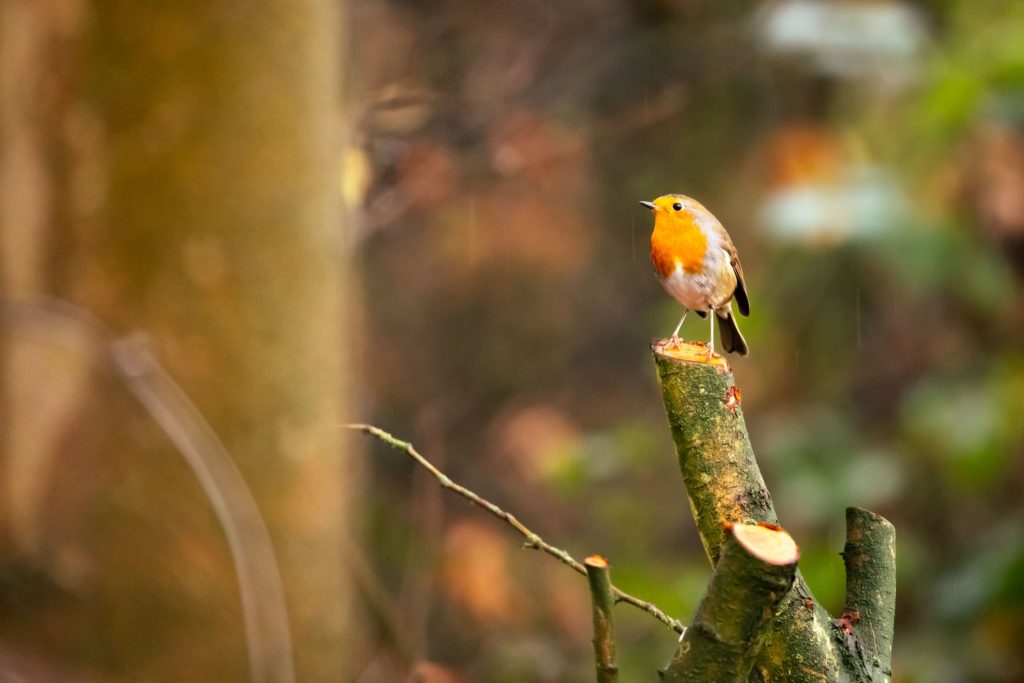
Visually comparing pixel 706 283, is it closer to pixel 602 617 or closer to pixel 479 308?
pixel 602 617

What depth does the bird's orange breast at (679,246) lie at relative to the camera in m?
0.70

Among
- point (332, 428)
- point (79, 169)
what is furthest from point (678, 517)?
point (79, 169)

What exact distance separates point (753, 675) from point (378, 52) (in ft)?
8.93

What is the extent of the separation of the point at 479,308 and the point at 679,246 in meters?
3.77

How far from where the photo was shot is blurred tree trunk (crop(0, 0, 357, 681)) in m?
1.17

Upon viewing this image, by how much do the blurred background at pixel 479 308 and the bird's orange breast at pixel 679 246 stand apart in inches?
11.1

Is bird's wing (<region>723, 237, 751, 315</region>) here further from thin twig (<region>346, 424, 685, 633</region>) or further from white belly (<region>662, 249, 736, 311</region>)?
thin twig (<region>346, 424, 685, 633</region>)

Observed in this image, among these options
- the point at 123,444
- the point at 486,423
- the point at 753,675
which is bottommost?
the point at 486,423

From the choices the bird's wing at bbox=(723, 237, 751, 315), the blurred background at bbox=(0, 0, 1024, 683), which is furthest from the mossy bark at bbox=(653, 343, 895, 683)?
the blurred background at bbox=(0, 0, 1024, 683)

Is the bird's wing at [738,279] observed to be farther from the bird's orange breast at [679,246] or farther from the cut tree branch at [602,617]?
the cut tree branch at [602,617]

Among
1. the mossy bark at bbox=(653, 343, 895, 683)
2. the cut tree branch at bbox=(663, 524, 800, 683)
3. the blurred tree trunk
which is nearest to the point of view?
the cut tree branch at bbox=(663, 524, 800, 683)

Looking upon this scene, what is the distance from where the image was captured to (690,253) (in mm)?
707

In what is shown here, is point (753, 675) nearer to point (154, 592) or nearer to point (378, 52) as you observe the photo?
point (154, 592)

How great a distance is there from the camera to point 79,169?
117cm
